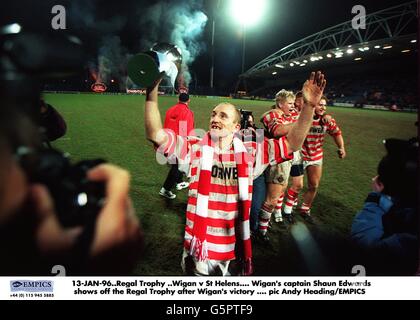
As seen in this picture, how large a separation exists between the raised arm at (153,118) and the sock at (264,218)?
73.3 inches

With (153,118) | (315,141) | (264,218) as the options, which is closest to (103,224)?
(153,118)

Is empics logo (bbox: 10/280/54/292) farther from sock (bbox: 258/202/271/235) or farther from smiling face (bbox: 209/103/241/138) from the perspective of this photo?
sock (bbox: 258/202/271/235)

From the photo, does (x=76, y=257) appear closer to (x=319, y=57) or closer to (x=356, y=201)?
(x=356, y=201)

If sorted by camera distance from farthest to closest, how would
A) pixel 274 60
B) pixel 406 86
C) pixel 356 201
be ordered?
pixel 274 60
pixel 406 86
pixel 356 201

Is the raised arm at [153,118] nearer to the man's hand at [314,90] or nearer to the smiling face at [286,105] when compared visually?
the man's hand at [314,90]

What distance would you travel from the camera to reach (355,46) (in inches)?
1064

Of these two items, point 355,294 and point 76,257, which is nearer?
point 76,257

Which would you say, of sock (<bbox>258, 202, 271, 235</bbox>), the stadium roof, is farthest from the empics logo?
the stadium roof

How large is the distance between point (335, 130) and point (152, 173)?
136 inches

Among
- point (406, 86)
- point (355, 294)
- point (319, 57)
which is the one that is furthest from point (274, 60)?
point (355, 294)

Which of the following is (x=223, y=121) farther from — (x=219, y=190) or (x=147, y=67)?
(x=147, y=67)

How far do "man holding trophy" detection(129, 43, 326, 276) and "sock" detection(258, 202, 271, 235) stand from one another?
50.3 inches

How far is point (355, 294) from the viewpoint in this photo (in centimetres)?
179

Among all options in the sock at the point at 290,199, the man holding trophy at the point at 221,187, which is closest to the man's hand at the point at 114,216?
the man holding trophy at the point at 221,187
